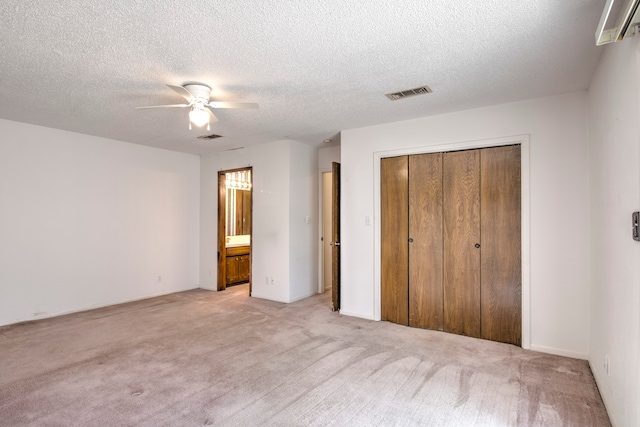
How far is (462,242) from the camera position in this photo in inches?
146

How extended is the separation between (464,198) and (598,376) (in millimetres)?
1870

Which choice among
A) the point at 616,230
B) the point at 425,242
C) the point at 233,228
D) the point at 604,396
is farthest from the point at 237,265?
the point at 616,230

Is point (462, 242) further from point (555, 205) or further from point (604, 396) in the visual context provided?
point (604, 396)

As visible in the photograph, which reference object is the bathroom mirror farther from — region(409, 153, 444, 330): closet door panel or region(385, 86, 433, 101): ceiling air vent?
region(385, 86, 433, 101): ceiling air vent

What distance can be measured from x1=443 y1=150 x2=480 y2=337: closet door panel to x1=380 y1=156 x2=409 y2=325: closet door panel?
0.47 meters

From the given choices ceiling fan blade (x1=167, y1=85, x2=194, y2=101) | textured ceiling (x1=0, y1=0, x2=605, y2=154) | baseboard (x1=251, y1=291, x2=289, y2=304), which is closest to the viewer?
textured ceiling (x1=0, y1=0, x2=605, y2=154)

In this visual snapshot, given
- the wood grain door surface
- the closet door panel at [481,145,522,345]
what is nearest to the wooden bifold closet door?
the closet door panel at [481,145,522,345]

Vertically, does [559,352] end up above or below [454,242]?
below

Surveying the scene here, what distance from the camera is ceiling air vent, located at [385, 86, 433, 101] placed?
3.10 metres

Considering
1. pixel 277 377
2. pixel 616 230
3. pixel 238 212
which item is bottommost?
pixel 277 377

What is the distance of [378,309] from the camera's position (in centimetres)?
425

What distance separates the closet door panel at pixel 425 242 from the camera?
3.84 metres

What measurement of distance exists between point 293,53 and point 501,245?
9.04ft

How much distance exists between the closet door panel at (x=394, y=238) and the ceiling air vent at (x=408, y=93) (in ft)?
3.12
